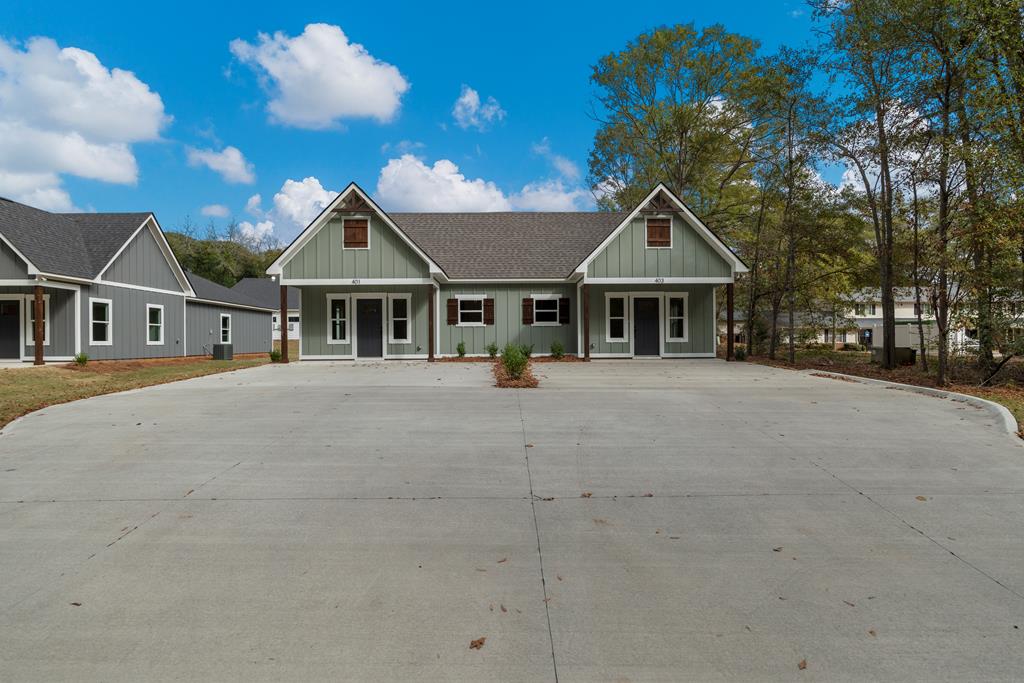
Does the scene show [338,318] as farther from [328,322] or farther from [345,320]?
[328,322]

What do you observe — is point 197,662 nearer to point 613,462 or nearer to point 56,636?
point 56,636

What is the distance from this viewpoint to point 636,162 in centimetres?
2888

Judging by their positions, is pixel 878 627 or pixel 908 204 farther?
pixel 908 204

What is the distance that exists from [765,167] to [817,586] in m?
20.8

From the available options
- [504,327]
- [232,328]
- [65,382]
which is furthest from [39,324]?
[504,327]

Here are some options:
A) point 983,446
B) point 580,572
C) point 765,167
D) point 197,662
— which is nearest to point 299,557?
point 197,662

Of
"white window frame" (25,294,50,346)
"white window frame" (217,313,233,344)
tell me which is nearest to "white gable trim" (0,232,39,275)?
"white window frame" (25,294,50,346)

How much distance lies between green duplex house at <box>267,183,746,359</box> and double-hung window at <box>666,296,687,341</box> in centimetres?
4

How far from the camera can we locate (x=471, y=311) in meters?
20.2

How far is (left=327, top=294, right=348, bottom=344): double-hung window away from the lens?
64.2 ft

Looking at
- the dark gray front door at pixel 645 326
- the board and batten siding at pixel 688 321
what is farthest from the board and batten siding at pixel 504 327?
the dark gray front door at pixel 645 326

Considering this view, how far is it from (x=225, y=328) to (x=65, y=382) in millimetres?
15015

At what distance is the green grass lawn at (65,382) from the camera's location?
9.34m

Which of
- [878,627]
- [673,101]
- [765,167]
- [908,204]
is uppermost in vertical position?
[673,101]
